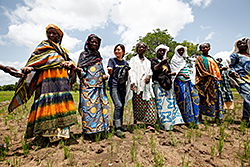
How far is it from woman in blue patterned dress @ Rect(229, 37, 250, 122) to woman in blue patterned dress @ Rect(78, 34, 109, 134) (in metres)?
3.67

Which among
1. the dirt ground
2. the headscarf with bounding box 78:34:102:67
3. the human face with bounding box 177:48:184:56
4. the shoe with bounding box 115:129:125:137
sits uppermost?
the human face with bounding box 177:48:184:56

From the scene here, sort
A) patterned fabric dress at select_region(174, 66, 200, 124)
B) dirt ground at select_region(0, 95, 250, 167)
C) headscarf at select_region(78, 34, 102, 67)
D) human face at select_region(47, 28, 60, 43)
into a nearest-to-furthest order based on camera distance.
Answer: dirt ground at select_region(0, 95, 250, 167) < human face at select_region(47, 28, 60, 43) < headscarf at select_region(78, 34, 102, 67) < patterned fabric dress at select_region(174, 66, 200, 124)

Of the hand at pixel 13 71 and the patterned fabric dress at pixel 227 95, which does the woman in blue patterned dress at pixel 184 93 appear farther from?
the hand at pixel 13 71

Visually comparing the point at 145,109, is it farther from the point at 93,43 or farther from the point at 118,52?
the point at 93,43

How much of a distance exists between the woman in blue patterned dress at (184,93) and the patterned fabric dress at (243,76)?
1.31 meters

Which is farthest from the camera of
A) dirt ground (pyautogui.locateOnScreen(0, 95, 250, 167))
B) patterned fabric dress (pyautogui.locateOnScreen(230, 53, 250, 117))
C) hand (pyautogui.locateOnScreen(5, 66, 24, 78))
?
patterned fabric dress (pyautogui.locateOnScreen(230, 53, 250, 117))

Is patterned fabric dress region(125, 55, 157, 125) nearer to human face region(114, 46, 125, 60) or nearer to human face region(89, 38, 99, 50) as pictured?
human face region(114, 46, 125, 60)

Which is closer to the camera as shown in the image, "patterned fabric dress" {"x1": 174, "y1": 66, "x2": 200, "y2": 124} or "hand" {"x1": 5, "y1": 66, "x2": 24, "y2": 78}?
"hand" {"x1": 5, "y1": 66, "x2": 24, "y2": 78}

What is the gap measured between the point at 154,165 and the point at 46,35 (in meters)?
2.79

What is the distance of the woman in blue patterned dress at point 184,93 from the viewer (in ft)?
11.1

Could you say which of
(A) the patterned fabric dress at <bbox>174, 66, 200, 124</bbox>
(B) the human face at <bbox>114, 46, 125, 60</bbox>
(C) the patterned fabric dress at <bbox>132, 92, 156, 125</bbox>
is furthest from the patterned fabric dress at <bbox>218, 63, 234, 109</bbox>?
(B) the human face at <bbox>114, 46, 125, 60</bbox>

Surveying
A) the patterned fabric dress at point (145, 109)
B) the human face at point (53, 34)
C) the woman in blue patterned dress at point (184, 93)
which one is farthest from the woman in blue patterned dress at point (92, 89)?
the woman in blue patterned dress at point (184, 93)

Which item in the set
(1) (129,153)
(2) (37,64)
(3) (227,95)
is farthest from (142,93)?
(3) (227,95)

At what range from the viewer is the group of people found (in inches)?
90.9
